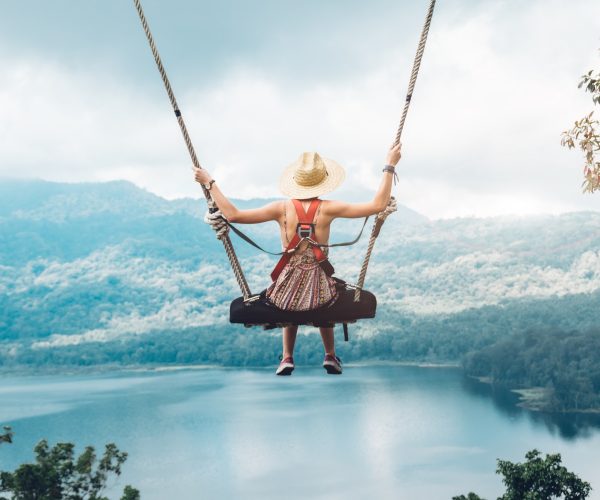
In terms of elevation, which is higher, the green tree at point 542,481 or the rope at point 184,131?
the rope at point 184,131

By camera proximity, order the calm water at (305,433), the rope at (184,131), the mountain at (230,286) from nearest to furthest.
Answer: the rope at (184,131) < the calm water at (305,433) < the mountain at (230,286)

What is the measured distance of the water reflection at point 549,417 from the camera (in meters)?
58.5

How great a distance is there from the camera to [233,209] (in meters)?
3.91

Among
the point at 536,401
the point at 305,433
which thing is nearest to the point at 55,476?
the point at 305,433

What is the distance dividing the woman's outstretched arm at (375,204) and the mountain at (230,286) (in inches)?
3092

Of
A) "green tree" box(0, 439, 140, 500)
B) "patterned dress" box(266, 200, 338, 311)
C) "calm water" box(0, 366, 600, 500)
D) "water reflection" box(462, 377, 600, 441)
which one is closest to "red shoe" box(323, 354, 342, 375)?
"patterned dress" box(266, 200, 338, 311)

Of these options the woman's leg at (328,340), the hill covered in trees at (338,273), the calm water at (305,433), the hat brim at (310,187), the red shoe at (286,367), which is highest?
the hill covered in trees at (338,273)

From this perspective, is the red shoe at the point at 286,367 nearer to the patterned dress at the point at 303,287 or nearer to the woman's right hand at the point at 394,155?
the patterned dress at the point at 303,287

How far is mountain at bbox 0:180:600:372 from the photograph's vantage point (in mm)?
109688

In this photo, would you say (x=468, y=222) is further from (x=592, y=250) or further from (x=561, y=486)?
(x=561, y=486)

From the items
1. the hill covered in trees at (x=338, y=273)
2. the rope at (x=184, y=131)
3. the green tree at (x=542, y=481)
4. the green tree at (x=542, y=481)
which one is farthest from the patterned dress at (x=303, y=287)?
the hill covered in trees at (x=338, y=273)

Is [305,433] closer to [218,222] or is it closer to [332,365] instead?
[332,365]

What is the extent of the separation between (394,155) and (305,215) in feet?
1.55

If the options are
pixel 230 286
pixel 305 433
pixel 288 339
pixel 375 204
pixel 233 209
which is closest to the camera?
pixel 375 204
